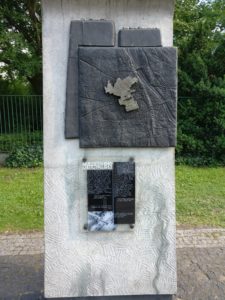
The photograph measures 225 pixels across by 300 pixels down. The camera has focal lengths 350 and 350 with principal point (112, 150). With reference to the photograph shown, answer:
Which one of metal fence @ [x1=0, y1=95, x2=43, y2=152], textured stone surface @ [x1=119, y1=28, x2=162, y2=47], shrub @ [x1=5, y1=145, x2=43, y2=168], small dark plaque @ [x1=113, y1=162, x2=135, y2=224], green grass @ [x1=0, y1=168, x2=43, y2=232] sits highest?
textured stone surface @ [x1=119, y1=28, x2=162, y2=47]

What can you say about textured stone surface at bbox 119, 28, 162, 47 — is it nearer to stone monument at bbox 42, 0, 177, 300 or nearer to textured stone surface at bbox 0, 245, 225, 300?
stone monument at bbox 42, 0, 177, 300

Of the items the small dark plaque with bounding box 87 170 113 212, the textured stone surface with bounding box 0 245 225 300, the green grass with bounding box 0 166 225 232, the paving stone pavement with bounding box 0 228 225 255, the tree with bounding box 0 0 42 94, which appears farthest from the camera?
the tree with bounding box 0 0 42 94

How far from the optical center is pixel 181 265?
3.95 meters

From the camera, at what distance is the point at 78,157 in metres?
2.82

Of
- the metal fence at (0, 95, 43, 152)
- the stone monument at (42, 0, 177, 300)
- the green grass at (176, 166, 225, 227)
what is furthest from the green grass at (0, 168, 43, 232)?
the stone monument at (42, 0, 177, 300)

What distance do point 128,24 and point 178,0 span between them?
10.8m

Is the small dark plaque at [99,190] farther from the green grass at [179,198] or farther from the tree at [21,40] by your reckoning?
the tree at [21,40]

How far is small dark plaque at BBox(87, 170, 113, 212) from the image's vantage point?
9.31ft

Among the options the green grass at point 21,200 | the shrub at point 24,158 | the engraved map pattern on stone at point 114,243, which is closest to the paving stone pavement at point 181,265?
the green grass at point 21,200

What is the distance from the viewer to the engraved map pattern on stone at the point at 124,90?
8.80ft

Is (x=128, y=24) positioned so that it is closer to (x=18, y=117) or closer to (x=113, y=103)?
(x=113, y=103)

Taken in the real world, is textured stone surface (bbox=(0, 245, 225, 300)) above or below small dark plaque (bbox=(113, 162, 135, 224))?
below

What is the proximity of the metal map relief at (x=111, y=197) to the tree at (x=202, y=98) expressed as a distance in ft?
23.4

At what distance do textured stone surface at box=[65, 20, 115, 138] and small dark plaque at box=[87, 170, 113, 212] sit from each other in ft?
1.58
